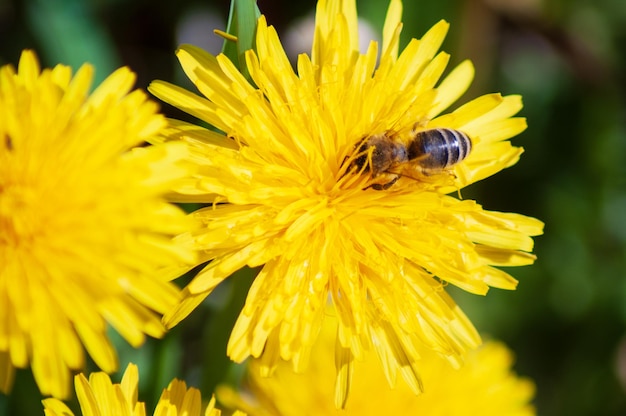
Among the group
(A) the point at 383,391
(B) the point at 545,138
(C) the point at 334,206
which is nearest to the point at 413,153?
(C) the point at 334,206

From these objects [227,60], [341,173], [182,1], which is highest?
[182,1]

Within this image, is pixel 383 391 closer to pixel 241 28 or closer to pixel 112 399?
pixel 112 399

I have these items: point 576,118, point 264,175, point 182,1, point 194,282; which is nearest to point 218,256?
point 194,282

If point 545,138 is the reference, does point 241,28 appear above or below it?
above

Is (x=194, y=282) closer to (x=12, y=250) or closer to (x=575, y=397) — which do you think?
(x=12, y=250)

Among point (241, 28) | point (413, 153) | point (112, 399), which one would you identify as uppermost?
point (241, 28)

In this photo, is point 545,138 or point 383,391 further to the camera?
point 545,138

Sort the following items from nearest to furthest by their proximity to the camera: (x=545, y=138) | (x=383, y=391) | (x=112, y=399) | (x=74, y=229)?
(x=74, y=229), (x=112, y=399), (x=383, y=391), (x=545, y=138)

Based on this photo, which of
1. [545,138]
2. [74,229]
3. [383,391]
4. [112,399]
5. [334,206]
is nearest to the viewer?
[74,229]
